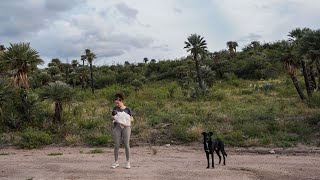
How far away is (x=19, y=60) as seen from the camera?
19.9m

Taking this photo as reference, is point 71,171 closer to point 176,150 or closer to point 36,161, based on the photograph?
point 36,161

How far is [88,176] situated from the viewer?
9.59m

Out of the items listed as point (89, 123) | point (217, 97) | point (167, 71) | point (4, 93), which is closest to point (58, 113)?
point (89, 123)

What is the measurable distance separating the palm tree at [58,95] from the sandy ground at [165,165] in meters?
4.42

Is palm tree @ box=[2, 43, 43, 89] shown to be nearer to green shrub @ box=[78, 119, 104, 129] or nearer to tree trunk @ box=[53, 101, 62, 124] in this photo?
tree trunk @ box=[53, 101, 62, 124]

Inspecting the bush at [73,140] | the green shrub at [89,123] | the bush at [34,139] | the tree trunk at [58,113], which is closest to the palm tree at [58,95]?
the tree trunk at [58,113]

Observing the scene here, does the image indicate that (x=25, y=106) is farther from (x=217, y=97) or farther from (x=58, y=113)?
(x=217, y=97)

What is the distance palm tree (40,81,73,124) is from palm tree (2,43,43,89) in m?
1.02

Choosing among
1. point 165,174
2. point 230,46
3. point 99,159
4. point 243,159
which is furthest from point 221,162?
point 230,46

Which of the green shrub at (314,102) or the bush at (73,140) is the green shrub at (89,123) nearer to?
the bush at (73,140)

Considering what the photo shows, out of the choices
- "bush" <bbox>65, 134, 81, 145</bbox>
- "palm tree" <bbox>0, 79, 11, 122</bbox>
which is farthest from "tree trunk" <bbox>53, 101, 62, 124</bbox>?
"bush" <bbox>65, 134, 81, 145</bbox>

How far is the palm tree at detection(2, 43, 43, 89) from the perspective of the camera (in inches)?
775

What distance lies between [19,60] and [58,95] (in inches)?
97.8

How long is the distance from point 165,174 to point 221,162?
2516 millimetres
